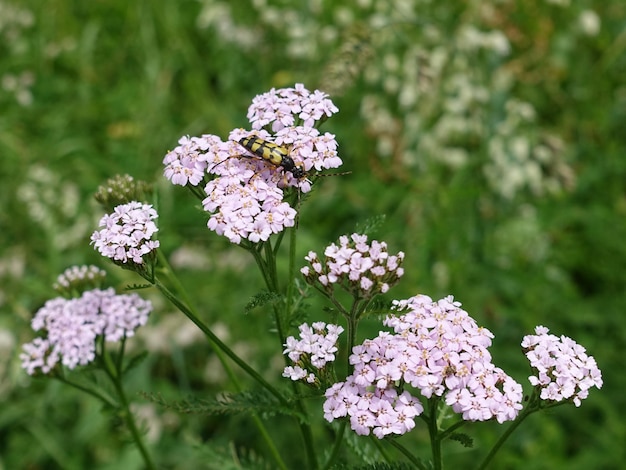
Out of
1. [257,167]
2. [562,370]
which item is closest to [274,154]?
[257,167]

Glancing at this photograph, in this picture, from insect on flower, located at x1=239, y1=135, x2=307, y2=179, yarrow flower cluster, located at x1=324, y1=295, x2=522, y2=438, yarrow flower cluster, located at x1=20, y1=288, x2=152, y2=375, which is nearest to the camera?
yarrow flower cluster, located at x1=324, y1=295, x2=522, y2=438

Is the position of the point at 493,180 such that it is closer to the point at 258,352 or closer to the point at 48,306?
the point at 258,352

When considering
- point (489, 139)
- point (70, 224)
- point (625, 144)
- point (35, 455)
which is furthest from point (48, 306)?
point (625, 144)

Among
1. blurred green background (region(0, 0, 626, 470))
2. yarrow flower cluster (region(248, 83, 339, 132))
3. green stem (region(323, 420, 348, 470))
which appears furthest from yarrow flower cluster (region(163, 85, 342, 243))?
→ blurred green background (region(0, 0, 626, 470))

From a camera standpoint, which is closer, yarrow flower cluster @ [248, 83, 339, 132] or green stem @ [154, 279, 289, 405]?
green stem @ [154, 279, 289, 405]

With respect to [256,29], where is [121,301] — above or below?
below

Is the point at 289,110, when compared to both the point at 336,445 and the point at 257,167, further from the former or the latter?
the point at 336,445

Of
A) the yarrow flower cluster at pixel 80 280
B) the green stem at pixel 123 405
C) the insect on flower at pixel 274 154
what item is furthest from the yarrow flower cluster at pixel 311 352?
the yarrow flower cluster at pixel 80 280

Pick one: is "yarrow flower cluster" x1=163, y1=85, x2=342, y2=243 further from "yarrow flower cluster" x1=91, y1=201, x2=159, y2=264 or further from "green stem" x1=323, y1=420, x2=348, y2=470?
"green stem" x1=323, y1=420, x2=348, y2=470
